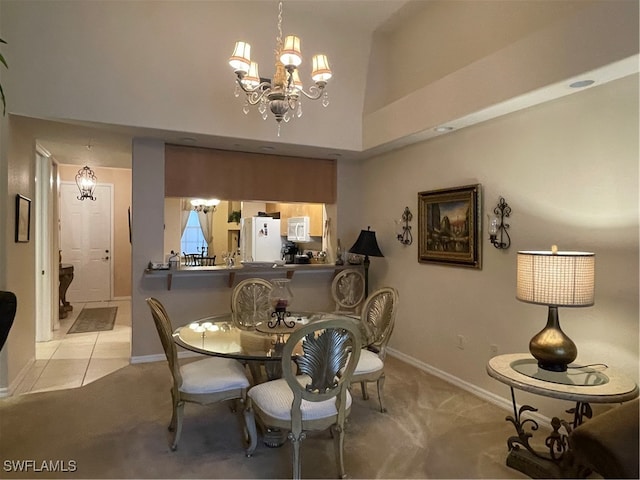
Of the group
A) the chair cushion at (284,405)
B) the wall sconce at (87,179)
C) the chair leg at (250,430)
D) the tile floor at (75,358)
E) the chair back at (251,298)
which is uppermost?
the wall sconce at (87,179)

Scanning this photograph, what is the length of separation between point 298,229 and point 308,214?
0.90 feet

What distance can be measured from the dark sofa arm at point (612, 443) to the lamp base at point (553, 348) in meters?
0.57

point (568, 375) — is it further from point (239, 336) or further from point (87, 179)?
point (87, 179)

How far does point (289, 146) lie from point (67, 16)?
2294mm

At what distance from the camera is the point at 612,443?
167cm

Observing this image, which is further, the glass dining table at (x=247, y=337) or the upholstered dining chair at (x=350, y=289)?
the upholstered dining chair at (x=350, y=289)

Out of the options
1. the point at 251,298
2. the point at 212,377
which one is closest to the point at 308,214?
the point at 251,298

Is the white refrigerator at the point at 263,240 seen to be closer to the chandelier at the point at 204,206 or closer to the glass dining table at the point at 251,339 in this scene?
the chandelier at the point at 204,206

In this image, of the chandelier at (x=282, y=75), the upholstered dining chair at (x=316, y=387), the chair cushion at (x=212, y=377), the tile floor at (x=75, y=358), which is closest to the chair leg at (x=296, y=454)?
the upholstered dining chair at (x=316, y=387)

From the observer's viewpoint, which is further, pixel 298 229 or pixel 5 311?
pixel 298 229

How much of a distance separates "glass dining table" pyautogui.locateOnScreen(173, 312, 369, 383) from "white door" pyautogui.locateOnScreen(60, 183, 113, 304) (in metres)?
5.97

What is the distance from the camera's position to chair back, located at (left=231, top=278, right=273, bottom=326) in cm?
365

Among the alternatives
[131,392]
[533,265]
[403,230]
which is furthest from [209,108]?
[533,265]

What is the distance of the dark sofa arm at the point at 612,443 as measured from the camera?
1.64 metres
